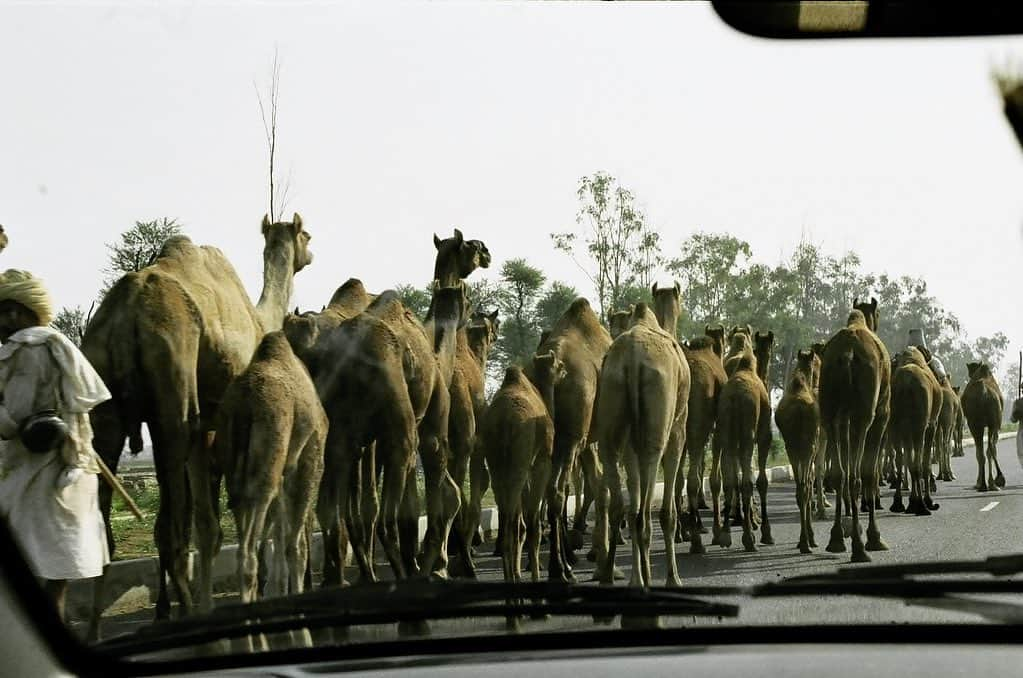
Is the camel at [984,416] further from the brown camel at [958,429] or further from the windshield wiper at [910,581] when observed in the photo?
the windshield wiper at [910,581]

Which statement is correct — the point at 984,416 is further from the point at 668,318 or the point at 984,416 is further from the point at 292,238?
the point at 292,238

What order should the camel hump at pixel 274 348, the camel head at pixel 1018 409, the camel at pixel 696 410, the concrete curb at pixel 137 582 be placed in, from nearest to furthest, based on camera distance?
the concrete curb at pixel 137 582 → the camel head at pixel 1018 409 → the camel hump at pixel 274 348 → the camel at pixel 696 410

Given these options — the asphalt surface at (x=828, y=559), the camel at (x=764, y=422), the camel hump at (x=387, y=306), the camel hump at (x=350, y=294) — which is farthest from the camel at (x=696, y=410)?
the camel hump at (x=350, y=294)

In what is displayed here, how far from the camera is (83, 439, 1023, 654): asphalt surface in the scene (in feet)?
8.98

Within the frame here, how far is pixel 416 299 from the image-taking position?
15.3ft

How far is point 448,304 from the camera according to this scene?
203 inches

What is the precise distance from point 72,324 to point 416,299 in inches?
43.7

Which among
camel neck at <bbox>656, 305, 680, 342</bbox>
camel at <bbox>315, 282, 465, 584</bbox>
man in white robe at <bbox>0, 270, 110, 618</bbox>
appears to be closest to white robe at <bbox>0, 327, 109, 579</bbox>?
man in white robe at <bbox>0, 270, 110, 618</bbox>

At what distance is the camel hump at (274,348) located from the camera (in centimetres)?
463

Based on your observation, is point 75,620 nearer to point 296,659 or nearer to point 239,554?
point 296,659

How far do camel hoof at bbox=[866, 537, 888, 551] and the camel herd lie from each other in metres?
0.01

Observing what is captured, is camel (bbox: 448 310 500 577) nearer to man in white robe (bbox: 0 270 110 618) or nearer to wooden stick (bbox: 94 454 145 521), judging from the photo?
wooden stick (bbox: 94 454 145 521)

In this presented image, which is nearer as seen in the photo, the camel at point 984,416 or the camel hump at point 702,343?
the camel at point 984,416

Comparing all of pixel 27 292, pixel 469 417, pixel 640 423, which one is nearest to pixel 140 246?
pixel 27 292
